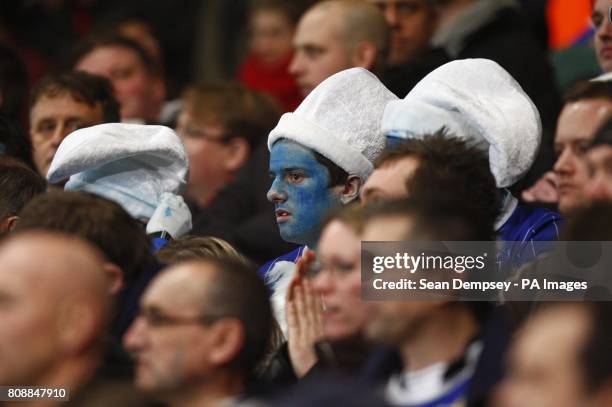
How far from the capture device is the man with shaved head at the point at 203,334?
13.7ft

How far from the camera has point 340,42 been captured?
7.36 meters

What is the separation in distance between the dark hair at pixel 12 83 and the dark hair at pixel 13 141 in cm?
65

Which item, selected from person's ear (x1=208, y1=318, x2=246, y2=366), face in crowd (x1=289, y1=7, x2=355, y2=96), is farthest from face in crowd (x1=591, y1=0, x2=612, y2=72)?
person's ear (x1=208, y1=318, x2=246, y2=366)

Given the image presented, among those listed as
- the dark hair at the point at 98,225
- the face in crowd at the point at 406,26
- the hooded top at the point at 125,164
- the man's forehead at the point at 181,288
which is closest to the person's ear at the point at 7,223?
the hooded top at the point at 125,164

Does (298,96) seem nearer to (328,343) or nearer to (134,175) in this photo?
(134,175)

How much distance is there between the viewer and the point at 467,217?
428 centimetres

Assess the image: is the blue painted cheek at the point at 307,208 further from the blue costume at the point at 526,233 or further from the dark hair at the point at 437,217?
the dark hair at the point at 437,217

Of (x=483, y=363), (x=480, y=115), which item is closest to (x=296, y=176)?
(x=480, y=115)

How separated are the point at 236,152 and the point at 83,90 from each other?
48.4 inches

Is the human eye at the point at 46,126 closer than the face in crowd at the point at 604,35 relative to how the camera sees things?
No

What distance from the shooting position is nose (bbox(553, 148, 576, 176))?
5168mm

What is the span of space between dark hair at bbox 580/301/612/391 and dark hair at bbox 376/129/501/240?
4.08 ft

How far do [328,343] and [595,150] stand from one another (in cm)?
102

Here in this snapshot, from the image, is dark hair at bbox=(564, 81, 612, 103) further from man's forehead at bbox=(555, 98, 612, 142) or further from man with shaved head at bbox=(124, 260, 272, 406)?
man with shaved head at bbox=(124, 260, 272, 406)
